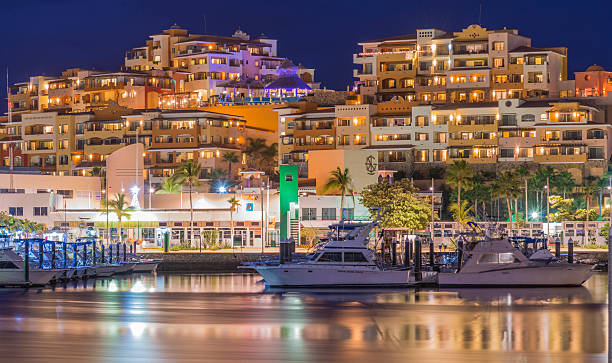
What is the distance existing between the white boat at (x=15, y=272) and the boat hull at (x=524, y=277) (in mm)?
25241

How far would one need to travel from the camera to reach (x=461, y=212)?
107250 millimetres

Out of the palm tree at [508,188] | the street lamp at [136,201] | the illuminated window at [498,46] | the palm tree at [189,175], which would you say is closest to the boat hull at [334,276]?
the palm tree at [189,175]

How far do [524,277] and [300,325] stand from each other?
21.0 meters

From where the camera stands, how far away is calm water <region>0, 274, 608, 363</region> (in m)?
41.5

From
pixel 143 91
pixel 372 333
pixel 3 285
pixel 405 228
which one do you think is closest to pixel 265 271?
pixel 3 285

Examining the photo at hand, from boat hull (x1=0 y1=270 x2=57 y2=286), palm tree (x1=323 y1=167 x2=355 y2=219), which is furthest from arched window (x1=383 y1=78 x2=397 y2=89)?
boat hull (x1=0 y1=270 x2=57 y2=286)

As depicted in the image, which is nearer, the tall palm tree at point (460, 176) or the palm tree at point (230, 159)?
the tall palm tree at point (460, 176)

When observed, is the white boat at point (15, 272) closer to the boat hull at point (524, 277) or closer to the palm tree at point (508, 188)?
the boat hull at point (524, 277)

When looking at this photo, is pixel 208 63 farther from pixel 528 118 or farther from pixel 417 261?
pixel 417 261

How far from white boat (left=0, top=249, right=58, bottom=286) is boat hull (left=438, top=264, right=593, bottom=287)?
82.8 ft

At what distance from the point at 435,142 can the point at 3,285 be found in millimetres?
66991

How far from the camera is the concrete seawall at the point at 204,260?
90.1 metres

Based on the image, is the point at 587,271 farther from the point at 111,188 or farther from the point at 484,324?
the point at 111,188

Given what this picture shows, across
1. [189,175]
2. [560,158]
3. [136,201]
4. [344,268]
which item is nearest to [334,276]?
[344,268]
